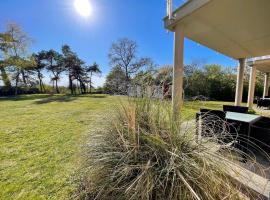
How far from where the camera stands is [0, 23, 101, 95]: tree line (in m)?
17.8

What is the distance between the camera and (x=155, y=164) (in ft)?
4.29

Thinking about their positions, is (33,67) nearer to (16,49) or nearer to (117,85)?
(16,49)

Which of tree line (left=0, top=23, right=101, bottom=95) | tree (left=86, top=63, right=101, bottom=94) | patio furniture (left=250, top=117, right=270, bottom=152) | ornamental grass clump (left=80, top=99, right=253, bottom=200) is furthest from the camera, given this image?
tree (left=86, top=63, right=101, bottom=94)

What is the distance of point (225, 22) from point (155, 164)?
3568 mm

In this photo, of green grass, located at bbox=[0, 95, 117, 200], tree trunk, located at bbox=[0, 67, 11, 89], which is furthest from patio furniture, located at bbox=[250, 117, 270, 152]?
tree trunk, located at bbox=[0, 67, 11, 89]

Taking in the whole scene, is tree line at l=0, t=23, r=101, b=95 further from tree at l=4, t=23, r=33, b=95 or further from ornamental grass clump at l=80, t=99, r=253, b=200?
ornamental grass clump at l=80, t=99, r=253, b=200

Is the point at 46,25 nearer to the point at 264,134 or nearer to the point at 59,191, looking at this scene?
the point at 59,191

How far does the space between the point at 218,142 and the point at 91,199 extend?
139 centimetres

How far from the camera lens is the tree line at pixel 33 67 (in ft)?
58.5

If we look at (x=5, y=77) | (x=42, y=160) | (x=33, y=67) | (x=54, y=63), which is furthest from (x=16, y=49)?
(x=42, y=160)

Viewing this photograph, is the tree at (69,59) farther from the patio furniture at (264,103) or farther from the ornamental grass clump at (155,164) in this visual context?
the ornamental grass clump at (155,164)

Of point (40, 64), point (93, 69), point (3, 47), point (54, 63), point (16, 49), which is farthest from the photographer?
point (93, 69)

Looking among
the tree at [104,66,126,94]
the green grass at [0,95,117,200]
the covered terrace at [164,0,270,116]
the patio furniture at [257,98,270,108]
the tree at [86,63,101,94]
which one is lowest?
the green grass at [0,95,117,200]

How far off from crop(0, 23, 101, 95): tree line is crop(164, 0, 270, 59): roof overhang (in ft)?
58.6
